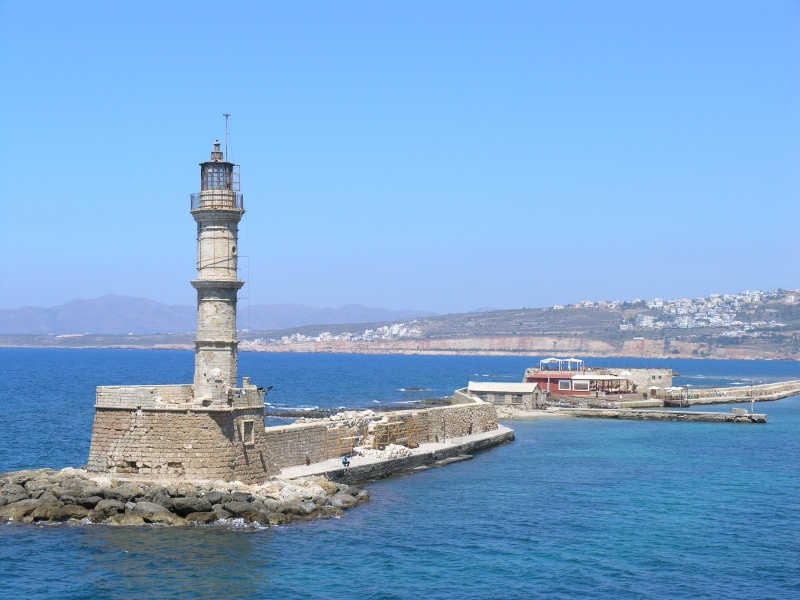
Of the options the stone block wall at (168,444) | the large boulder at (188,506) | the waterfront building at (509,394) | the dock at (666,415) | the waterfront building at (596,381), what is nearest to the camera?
the large boulder at (188,506)

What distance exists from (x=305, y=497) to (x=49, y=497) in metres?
6.06

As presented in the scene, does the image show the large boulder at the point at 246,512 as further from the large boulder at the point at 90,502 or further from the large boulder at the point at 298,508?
the large boulder at the point at 90,502

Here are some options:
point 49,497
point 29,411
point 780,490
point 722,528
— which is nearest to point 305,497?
point 49,497

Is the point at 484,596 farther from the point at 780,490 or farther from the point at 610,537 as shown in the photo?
the point at 780,490

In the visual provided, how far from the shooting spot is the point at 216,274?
25344mm

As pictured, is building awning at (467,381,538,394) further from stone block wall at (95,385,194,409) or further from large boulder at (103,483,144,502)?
large boulder at (103,483,144,502)

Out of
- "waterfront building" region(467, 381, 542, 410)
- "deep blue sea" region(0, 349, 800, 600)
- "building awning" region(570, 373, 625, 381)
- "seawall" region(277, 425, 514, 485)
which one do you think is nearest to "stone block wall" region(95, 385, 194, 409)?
"deep blue sea" region(0, 349, 800, 600)

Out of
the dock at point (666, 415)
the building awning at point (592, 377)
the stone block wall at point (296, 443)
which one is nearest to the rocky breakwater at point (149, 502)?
the stone block wall at point (296, 443)

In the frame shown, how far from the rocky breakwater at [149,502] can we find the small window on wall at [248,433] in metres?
1.28

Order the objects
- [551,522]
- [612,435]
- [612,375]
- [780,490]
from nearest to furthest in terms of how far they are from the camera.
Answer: [551,522]
[780,490]
[612,435]
[612,375]

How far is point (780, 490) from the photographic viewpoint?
30.1 meters

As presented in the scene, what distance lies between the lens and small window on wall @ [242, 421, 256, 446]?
82.2ft

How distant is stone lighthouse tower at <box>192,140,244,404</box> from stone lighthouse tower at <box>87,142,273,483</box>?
3 centimetres

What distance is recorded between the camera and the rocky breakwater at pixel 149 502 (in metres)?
22.6
